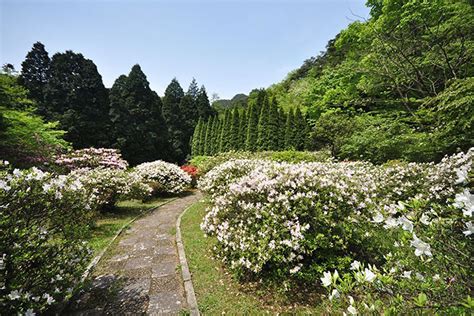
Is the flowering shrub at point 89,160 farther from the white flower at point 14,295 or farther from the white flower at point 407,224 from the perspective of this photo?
the white flower at point 407,224

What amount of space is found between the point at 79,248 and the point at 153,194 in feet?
24.6

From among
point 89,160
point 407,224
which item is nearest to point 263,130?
point 89,160

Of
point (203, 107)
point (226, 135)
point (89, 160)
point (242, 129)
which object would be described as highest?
point (203, 107)

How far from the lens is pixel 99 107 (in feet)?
65.5

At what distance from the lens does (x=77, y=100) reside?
60.8 ft

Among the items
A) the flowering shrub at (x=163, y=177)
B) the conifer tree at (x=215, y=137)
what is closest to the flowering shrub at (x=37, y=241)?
the flowering shrub at (x=163, y=177)

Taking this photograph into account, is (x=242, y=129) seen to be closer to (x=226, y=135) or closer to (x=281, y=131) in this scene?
(x=226, y=135)

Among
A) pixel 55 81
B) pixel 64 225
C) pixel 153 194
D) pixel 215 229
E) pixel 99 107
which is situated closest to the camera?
pixel 64 225

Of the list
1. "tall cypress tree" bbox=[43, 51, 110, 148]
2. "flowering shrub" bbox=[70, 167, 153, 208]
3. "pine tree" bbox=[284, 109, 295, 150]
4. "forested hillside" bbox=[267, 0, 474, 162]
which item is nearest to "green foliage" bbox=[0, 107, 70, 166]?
"flowering shrub" bbox=[70, 167, 153, 208]

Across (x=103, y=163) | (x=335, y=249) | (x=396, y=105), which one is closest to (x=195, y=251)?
(x=335, y=249)

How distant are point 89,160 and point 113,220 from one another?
18.8 feet

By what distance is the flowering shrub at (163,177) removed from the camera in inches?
408

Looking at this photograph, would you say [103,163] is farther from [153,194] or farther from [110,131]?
[110,131]

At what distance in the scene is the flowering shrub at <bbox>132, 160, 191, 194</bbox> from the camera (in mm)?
10367
